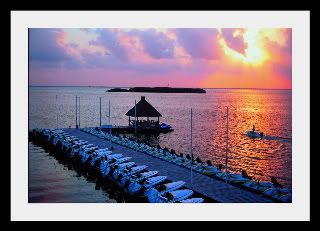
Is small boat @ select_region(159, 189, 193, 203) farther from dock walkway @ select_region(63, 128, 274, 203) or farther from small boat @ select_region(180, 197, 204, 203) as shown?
dock walkway @ select_region(63, 128, 274, 203)

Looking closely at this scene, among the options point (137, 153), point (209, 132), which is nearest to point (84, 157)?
point (137, 153)

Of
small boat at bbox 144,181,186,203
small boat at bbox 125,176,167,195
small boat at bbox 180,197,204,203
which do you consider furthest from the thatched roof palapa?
small boat at bbox 180,197,204,203

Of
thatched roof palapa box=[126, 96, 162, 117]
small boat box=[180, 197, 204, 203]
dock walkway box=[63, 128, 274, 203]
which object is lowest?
small boat box=[180, 197, 204, 203]

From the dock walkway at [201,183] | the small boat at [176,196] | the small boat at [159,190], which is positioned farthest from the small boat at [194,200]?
the small boat at [159,190]

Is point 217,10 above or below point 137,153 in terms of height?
above

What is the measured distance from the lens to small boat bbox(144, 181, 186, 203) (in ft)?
41.1

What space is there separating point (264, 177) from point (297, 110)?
12.9 m

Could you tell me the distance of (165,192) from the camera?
1259 cm

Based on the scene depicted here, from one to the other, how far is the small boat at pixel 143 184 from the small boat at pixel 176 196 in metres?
1.69

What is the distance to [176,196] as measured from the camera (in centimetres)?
1224

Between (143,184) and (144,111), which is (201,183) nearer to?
(143,184)

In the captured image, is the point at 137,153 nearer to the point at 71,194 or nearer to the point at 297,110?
the point at 71,194

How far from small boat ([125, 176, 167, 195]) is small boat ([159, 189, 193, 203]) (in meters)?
1.69
